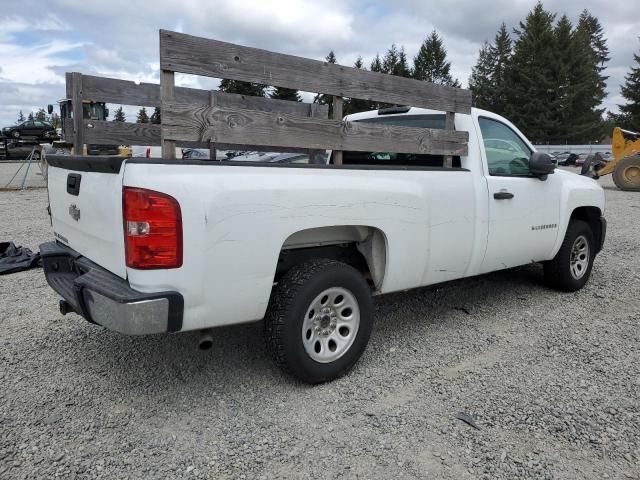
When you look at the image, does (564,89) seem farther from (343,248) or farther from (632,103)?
(343,248)

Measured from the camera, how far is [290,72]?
3100 millimetres

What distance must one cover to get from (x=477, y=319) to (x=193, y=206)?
2.97m

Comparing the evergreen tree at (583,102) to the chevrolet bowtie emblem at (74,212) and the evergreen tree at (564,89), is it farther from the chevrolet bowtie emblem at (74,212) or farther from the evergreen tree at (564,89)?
the chevrolet bowtie emblem at (74,212)

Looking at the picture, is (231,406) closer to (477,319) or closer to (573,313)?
(477,319)

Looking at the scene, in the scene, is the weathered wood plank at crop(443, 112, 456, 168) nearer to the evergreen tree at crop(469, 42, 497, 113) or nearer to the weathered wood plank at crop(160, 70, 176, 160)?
the weathered wood plank at crop(160, 70, 176, 160)

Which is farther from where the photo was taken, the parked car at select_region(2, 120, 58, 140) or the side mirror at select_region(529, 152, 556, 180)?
the parked car at select_region(2, 120, 58, 140)

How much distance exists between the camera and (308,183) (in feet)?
9.93

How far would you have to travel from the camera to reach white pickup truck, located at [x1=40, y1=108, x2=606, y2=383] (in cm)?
258

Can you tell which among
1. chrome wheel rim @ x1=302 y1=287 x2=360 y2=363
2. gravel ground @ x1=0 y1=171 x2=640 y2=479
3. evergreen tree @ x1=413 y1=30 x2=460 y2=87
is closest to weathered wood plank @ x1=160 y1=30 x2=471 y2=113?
chrome wheel rim @ x1=302 y1=287 x2=360 y2=363

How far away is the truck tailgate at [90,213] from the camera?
8.91 feet

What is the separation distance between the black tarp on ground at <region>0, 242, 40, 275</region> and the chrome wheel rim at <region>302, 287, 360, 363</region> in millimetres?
4335

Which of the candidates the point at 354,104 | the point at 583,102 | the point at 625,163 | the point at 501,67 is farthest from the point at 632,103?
the point at 354,104

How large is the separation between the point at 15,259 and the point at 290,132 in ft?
15.4

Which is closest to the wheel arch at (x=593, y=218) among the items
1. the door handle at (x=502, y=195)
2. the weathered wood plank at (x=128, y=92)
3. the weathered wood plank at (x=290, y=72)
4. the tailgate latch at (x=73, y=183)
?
the door handle at (x=502, y=195)
